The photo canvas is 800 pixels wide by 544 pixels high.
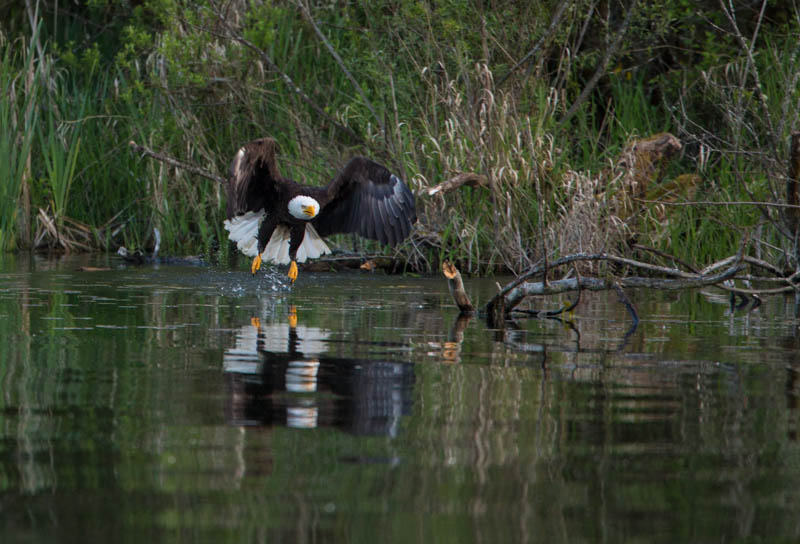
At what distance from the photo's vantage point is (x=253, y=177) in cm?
902

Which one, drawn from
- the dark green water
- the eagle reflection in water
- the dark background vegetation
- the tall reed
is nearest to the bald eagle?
the dark background vegetation

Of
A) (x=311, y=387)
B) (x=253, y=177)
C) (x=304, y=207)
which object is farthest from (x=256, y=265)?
(x=311, y=387)

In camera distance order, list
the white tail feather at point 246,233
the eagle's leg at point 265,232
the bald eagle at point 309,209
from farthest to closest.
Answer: the white tail feather at point 246,233 < the eagle's leg at point 265,232 < the bald eagle at point 309,209

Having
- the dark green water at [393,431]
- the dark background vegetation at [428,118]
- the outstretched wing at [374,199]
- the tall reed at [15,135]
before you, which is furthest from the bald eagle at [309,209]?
the dark green water at [393,431]

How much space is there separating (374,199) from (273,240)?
3.80 feet

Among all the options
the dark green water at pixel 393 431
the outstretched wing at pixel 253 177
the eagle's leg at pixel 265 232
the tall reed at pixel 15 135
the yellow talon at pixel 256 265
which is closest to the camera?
the dark green water at pixel 393 431

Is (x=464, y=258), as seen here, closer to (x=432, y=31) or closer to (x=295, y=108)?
(x=432, y=31)

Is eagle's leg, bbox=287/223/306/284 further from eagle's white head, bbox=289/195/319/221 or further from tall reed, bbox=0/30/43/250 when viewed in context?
tall reed, bbox=0/30/43/250

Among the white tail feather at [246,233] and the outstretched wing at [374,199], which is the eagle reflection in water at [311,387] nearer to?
the outstretched wing at [374,199]

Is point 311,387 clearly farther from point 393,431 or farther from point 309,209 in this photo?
point 309,209

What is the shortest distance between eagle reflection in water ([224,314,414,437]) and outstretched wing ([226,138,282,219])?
Result: 2.57 metres

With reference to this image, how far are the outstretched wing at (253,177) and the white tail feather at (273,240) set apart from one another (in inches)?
6.6

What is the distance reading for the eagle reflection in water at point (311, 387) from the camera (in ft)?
11.1

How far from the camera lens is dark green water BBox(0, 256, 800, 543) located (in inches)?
93.7
